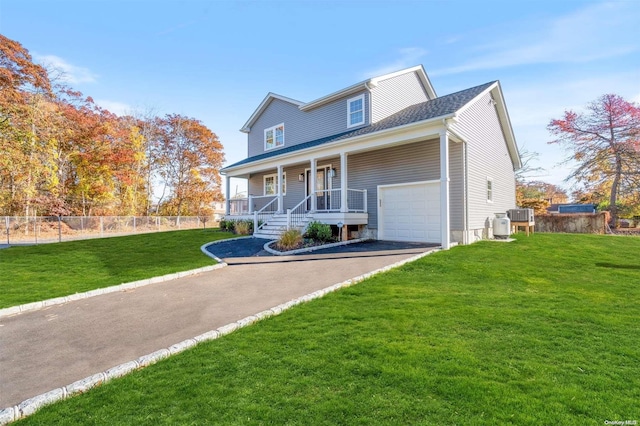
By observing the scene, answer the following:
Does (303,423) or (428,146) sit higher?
(428,146)

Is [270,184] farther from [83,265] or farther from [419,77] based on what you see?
[83,265]

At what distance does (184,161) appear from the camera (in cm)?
3081

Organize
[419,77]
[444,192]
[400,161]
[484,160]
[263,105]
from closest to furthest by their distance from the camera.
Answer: [444,192]
[400,161]
[484,160]
[419,77]
[263,105]

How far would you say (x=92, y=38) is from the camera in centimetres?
1414

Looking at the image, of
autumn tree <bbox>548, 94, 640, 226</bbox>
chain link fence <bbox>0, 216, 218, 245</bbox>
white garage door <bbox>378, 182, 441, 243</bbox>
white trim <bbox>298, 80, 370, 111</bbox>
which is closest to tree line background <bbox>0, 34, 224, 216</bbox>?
chain link fence <bbox>0, 216, 218, 245</bbox>

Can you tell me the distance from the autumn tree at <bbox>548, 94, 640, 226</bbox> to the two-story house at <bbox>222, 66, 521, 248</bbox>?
1002 cm

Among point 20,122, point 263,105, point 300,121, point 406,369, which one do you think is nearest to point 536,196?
point 300,121

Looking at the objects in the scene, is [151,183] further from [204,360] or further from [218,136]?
[204,360]

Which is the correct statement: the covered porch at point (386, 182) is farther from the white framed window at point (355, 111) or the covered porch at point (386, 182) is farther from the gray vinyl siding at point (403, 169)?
the white framed window at point (355, 111)

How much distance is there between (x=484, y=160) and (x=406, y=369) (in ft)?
40.6

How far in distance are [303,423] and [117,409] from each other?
154 centimetres

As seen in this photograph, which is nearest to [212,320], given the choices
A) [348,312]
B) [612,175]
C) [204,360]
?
[204,360]

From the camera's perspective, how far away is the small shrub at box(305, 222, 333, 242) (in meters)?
11.8

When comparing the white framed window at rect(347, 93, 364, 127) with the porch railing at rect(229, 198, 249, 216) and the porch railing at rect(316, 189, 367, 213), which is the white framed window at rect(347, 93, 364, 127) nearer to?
the porch railing at rect(316, 189, 367, 213)
